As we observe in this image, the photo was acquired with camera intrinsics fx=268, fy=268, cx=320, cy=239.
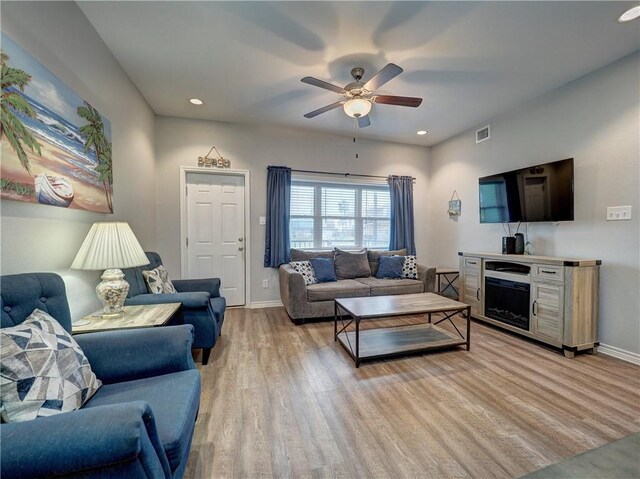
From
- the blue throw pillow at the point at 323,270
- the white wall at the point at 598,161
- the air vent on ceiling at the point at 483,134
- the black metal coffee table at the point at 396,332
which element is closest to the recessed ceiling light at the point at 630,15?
the white wall at the point at 598,161

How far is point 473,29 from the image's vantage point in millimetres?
2104

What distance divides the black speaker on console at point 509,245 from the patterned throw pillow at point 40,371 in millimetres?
3960

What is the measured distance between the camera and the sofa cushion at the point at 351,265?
13.3ft

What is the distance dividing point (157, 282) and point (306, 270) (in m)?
1.84

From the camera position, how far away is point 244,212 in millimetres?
4043

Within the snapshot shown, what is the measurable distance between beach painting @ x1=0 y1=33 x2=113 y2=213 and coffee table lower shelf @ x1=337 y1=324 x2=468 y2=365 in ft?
7.98

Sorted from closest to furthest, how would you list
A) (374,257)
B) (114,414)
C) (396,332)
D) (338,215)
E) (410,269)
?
(114,414) < (396,332) < (410,269) < (374,257) < (338,215)

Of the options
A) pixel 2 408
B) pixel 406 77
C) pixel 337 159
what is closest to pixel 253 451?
pixel 2 408

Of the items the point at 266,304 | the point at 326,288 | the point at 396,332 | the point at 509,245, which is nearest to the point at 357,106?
the point at 326,288

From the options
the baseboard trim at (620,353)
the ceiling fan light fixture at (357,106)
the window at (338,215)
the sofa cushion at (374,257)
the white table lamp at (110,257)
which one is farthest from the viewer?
the window at (338,215)

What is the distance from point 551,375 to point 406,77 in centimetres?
301

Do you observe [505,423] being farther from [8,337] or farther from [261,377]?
[8,337]

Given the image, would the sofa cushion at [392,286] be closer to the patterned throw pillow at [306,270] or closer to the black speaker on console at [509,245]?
the patterned throw pillow at [306,270]

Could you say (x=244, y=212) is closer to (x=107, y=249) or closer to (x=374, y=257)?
(x=374, y=257)
